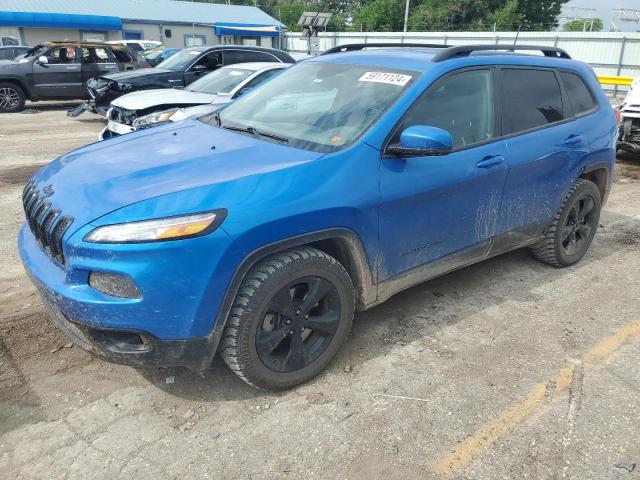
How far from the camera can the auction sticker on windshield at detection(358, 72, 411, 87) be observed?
10.8ft

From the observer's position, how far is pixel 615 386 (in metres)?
3.07

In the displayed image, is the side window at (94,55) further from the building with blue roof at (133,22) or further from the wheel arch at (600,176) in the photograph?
the building with blue roof at (133,22)

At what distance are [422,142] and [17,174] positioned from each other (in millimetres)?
6522

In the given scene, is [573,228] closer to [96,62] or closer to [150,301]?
[150,301]

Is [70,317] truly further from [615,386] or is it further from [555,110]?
[555,110]

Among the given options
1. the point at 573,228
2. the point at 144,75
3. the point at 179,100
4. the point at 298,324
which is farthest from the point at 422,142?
the point at 144,75

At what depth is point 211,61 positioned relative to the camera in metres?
11.2

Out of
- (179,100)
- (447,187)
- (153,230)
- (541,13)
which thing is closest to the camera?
(153,230)

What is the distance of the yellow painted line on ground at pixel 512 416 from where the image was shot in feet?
8.20

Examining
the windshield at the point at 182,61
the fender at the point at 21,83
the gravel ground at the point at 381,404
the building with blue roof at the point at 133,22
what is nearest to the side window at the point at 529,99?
the gravel ground at the point at 381,404

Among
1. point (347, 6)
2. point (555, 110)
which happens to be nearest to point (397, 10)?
point (347, 6)

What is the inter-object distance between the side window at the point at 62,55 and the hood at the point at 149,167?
1225cm

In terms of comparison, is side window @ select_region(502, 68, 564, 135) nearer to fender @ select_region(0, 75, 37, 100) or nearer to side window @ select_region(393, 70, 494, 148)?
side window @ select_region(393, 70, 494, 148)

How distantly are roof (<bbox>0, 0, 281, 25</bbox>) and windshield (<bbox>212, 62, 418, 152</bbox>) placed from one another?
113 feet
